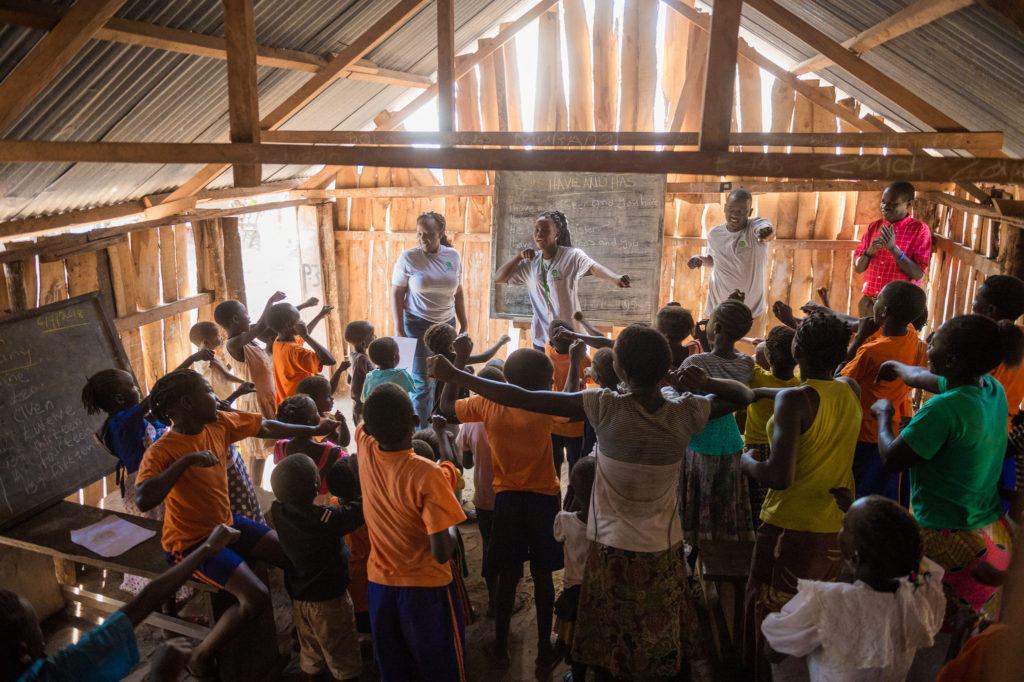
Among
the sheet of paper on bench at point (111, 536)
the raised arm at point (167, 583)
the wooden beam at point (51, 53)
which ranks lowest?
the sheet of paper on bench at point (111, 536)

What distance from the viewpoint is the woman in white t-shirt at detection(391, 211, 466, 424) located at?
5.91 m

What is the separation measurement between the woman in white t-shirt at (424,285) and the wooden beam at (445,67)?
180cm

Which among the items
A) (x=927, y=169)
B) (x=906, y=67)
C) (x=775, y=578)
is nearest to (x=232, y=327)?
(x=775, y=578)

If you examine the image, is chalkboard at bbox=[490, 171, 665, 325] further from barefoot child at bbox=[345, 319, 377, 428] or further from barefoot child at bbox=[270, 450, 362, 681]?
barefoot child at bbox=[270, 450, 362, 681]

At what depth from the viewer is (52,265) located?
4.98m

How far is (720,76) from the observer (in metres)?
3.34

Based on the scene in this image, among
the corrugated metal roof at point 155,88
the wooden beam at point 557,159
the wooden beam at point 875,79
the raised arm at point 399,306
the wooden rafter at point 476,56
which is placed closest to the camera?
the wooden beam at point 557,159

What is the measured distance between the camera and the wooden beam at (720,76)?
3240 millimetres

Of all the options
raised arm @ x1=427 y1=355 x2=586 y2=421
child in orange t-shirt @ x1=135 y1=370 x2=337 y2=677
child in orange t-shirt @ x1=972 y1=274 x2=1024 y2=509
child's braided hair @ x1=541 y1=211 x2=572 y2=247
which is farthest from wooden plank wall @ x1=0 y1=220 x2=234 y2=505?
child in orange t-shirt @ x1=972 y1=274 x2=1024 y2=509

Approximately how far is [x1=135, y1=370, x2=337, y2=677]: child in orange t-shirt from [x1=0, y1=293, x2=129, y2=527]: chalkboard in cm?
154

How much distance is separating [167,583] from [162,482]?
23.1 inches

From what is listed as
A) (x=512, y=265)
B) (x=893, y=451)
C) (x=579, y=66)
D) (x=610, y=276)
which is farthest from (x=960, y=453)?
(x=579, y=66)

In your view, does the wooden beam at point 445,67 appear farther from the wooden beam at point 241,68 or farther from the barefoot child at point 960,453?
the barefoot child at point 960,453

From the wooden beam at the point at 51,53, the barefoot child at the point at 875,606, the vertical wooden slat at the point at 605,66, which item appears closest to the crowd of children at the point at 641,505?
the barefoot child at the point at 875,606
